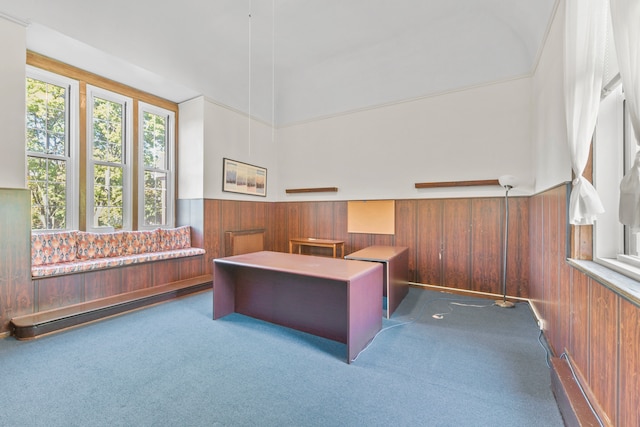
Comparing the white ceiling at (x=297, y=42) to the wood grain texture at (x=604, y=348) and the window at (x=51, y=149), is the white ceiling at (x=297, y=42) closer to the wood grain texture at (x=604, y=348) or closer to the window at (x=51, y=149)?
the window at (x=51, y=149)

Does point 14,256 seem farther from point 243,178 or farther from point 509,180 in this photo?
point 509,180

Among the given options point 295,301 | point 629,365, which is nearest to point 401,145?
point 295,301

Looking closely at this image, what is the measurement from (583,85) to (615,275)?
1.18 metres

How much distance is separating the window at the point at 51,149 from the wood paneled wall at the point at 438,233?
1.59 meters

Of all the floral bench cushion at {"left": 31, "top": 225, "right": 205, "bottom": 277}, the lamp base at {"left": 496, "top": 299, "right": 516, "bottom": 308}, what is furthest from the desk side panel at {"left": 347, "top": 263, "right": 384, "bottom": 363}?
the floral bench cushion at {"left": 31, "top": 225, "right": 205, "bottom": 277}

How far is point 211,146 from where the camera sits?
4.82 m

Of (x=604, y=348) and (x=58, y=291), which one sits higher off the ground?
(x=604, y=348)

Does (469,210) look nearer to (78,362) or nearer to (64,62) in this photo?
(78,362)

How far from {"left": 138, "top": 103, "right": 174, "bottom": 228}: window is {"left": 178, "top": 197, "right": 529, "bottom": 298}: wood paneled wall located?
1.03ft

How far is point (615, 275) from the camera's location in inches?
59.0

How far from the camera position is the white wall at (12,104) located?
2.73 m

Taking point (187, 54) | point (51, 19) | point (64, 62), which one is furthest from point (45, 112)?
point (187, 54)

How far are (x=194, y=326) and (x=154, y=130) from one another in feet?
11.7

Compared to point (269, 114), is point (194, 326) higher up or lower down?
lower down
